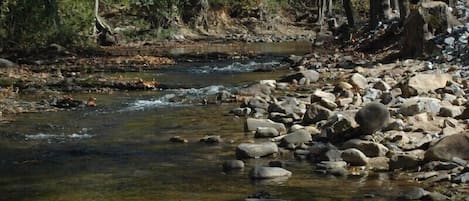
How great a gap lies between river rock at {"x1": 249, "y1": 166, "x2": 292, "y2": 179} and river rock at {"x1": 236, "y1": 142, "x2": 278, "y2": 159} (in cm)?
111

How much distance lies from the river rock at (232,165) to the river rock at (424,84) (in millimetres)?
6021

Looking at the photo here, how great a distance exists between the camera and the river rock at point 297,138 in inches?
453

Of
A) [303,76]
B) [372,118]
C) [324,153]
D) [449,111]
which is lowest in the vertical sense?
[303,76]

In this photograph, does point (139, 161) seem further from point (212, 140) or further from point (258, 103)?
point (258, 103)

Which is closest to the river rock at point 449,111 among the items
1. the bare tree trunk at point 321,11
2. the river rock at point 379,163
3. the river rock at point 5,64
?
the river rock at point 379,163

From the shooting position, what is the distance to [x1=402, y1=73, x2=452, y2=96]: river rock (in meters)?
15.0

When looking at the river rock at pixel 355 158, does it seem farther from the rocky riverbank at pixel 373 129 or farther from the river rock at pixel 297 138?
the river rock at pixel 297 138

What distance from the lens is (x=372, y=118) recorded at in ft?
36.7

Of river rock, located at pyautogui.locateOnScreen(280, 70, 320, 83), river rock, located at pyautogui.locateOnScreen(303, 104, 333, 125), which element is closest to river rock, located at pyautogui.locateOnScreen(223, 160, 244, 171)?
river rock, located at pyautogui.locateOnScreen(303, 104, 333, 125)

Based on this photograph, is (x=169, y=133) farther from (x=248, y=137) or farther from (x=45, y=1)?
(x=45, y=1)

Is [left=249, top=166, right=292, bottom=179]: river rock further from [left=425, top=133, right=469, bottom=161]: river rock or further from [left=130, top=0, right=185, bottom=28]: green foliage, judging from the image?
[left=130, top=0, right=185, bottom=28]: green foliage

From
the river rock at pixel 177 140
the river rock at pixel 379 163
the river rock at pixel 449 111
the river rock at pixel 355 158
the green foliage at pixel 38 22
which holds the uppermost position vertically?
the green foliage at pixel 38 22

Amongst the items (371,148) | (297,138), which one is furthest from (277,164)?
(297,138)

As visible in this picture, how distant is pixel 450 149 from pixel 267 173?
7.95ft
